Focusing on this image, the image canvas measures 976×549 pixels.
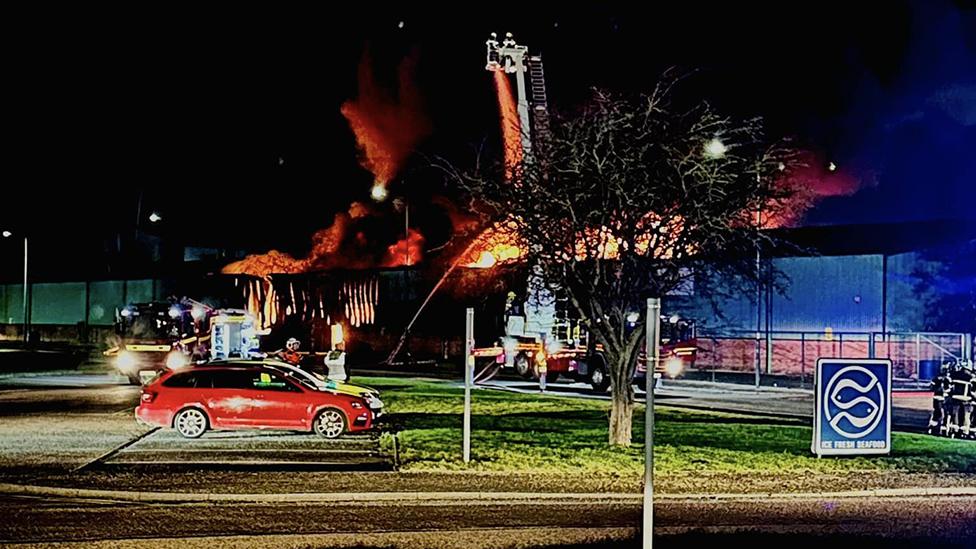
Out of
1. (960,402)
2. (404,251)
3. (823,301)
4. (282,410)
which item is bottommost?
(282,410)

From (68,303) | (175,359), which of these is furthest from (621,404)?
(68,303)

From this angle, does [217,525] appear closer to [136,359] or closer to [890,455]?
[890,455]

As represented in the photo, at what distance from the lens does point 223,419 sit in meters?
22.1

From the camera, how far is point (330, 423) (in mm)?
22047

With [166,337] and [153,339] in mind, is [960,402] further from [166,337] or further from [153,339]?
[153,339]

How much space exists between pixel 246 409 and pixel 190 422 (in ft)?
3.43

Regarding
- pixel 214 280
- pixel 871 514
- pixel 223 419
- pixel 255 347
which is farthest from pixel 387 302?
pixel 871 514

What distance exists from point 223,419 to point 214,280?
47.9 meters

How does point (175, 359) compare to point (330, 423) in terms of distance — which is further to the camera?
point (175, 359)

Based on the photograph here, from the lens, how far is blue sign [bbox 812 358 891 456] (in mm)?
18406

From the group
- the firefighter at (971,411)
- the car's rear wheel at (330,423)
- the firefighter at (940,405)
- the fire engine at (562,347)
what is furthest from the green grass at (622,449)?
the fire engine at (562,347)

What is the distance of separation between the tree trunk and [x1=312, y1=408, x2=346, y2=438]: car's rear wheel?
16.6 ft

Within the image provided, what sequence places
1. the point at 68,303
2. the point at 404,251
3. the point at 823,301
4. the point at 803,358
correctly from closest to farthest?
the point at 803,358 → the point at 823,301 → the point at 404,251 → the point at 68,303

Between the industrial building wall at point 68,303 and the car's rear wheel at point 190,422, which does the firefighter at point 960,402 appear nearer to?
the car's rear wheel at point 190,422
